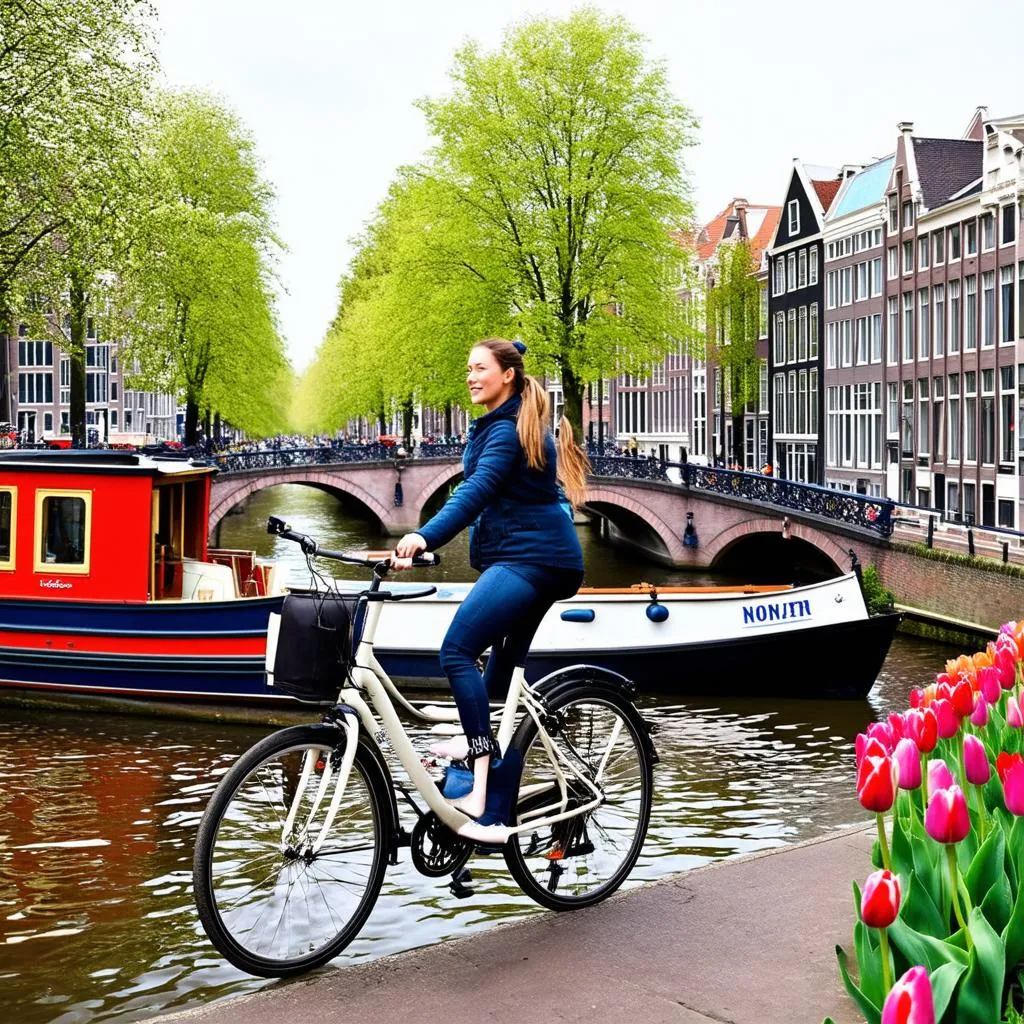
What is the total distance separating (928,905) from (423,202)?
108 feet

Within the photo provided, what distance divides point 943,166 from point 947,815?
4231cm

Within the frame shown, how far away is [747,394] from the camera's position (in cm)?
5319

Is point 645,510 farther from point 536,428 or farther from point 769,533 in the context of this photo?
point 536,428

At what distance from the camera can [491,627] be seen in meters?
4.52

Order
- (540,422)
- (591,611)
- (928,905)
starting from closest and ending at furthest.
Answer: (928,905) → (540,422) → (591,611)

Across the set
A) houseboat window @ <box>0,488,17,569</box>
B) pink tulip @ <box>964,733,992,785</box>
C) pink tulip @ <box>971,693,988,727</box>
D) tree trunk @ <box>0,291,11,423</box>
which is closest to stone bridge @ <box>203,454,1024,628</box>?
houseboat window @ <box>0,488,17,569</box>

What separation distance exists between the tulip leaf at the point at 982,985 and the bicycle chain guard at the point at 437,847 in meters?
2.15

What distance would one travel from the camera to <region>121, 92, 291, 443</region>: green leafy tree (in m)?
35.2

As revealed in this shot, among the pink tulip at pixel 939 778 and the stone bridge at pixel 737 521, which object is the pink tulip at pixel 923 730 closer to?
the pink tulip at pixel 939 778

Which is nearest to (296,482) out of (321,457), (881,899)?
(321,457)

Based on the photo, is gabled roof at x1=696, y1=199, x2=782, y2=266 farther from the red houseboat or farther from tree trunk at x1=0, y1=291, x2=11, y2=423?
the red houseboat

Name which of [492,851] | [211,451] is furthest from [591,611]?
[211,451]

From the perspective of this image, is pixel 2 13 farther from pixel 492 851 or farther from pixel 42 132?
pixel 492 851

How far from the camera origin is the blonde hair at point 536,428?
4559mm
